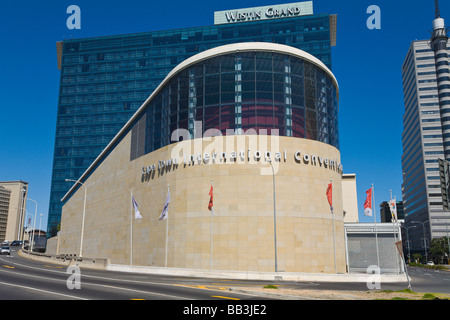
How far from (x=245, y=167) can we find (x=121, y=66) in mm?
106062

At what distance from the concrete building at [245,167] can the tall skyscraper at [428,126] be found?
399ft

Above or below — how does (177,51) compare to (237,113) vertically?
above

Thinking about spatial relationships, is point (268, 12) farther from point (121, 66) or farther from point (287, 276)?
point (287, 276)

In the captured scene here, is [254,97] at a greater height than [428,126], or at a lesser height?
lesser

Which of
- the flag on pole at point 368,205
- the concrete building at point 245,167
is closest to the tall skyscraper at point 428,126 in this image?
the concrete building at point 245,167

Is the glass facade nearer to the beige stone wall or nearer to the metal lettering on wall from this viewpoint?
the beige stone wall

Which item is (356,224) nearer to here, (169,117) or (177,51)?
(169,117)

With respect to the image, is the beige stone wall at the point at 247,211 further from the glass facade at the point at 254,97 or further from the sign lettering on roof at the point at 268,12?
the sign lettering on roof at the point at 268,12

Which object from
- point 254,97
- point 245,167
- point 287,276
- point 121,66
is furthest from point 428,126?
point 287,276

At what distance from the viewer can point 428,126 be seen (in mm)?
154250

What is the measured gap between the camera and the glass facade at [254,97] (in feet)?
139
